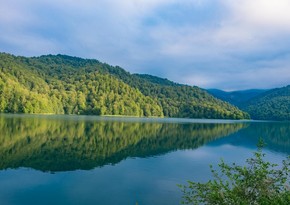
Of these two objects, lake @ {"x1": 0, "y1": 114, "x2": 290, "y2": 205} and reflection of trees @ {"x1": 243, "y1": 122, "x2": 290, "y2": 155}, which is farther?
reflection of trees @ {"x1": 243, "y1": 122, "x2": 290, "y2": 155}

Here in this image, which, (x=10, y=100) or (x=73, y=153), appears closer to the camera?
(x=73, y=153)

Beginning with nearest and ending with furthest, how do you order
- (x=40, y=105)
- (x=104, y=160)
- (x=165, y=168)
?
(x=165, y=168) → (x=104, y=160) → (x=40, y=105)

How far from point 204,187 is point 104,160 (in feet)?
98.1

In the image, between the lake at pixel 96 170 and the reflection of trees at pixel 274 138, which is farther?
the reflection of trees at pixel 274 138

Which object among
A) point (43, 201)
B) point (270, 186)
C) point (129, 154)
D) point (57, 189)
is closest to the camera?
point (270, 186)

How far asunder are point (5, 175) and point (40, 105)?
159 m

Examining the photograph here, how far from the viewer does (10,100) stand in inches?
6772

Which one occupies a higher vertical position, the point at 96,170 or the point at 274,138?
the point at 274,138

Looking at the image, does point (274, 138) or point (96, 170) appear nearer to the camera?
point (96, 170)

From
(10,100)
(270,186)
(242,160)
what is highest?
(10,100)

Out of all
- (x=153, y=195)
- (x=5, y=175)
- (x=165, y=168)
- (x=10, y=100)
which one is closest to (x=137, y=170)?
(x=165, y=168)

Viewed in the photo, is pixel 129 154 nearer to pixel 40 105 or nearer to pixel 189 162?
pixel 189 162

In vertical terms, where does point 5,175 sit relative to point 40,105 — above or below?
below

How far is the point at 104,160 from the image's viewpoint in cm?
4534
